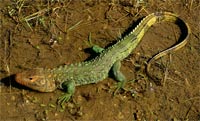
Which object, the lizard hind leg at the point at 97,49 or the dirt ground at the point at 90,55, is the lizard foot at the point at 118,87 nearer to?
the dirt ground at the point at 90,55

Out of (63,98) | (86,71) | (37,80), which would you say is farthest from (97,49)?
(37,80)

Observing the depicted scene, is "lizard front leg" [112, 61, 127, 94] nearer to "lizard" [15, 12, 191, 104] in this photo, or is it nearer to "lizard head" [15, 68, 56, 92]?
"lizard" [15, 12, 191, 104]

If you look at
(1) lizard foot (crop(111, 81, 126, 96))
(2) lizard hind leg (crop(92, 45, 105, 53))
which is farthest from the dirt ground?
(2) lizard hind leg (crop(92, 45, 105, 53))

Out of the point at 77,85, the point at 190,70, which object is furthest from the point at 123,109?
the point at 190,70

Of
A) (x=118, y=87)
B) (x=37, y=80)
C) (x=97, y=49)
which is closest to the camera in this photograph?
(x=37, y=80)

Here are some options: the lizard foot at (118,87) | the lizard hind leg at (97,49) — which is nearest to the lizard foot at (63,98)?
the lizard foot at (118,87)

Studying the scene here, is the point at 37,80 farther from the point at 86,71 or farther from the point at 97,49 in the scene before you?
the point at 97,49
